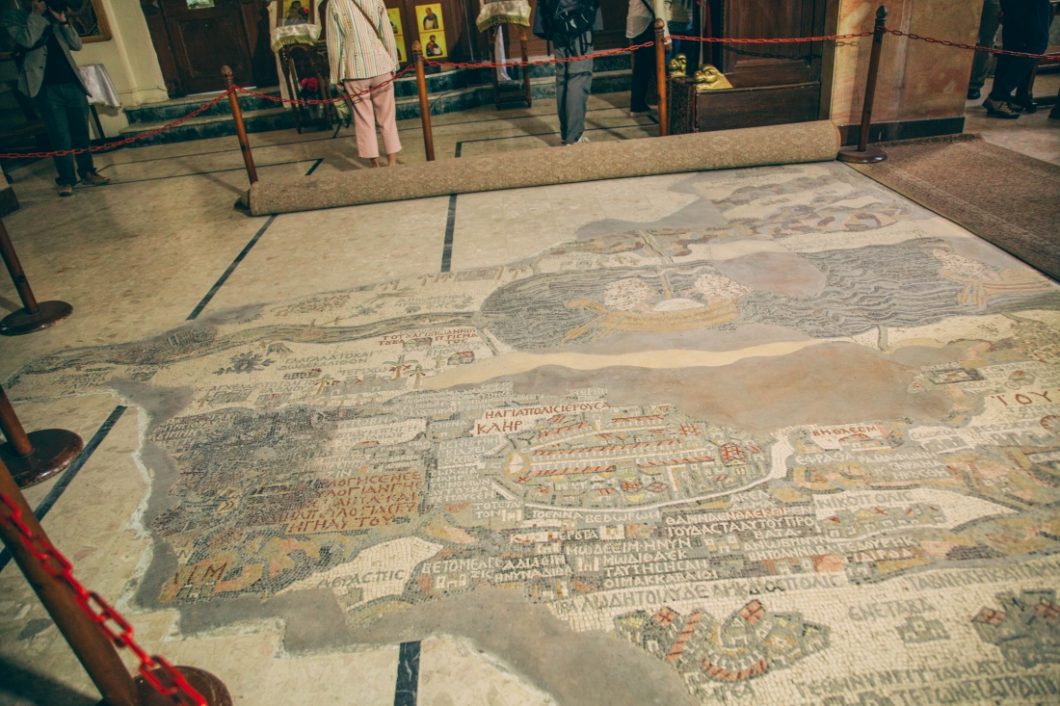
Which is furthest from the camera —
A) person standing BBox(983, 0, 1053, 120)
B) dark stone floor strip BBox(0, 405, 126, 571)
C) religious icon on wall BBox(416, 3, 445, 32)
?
religious icon on wall BBox(416, 3, 445, 32)

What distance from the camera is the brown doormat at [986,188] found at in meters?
4.06

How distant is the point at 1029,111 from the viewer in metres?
6.72

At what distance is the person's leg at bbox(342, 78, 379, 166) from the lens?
5.95 m

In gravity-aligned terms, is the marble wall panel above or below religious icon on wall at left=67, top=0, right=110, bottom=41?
below

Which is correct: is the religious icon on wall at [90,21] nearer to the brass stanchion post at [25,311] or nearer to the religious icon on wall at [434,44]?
the religious icon on wall at [434,44]

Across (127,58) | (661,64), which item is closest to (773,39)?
(661,64)

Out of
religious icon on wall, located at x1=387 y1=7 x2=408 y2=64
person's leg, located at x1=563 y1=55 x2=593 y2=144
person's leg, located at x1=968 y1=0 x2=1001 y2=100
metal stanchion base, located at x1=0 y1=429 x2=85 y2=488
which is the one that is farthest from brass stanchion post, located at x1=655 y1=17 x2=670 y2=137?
metal stanchion base, located at x1=0 y1=429 x2=85 y2=488

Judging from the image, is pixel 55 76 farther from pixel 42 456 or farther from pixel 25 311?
pixel 42 456

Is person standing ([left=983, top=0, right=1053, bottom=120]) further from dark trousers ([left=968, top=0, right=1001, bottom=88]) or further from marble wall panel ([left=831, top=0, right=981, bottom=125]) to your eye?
marble wall panel ([left=831, top=0, right=981, bottom=125])

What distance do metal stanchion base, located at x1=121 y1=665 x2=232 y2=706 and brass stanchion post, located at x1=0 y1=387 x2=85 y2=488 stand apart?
1304mm

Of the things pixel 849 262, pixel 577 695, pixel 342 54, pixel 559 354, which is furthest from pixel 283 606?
pixel 342 54

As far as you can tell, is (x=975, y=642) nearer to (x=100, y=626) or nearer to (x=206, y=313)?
(x=100, y=626)

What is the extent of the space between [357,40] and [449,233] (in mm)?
1914

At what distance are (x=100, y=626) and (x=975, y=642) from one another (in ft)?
6.84
